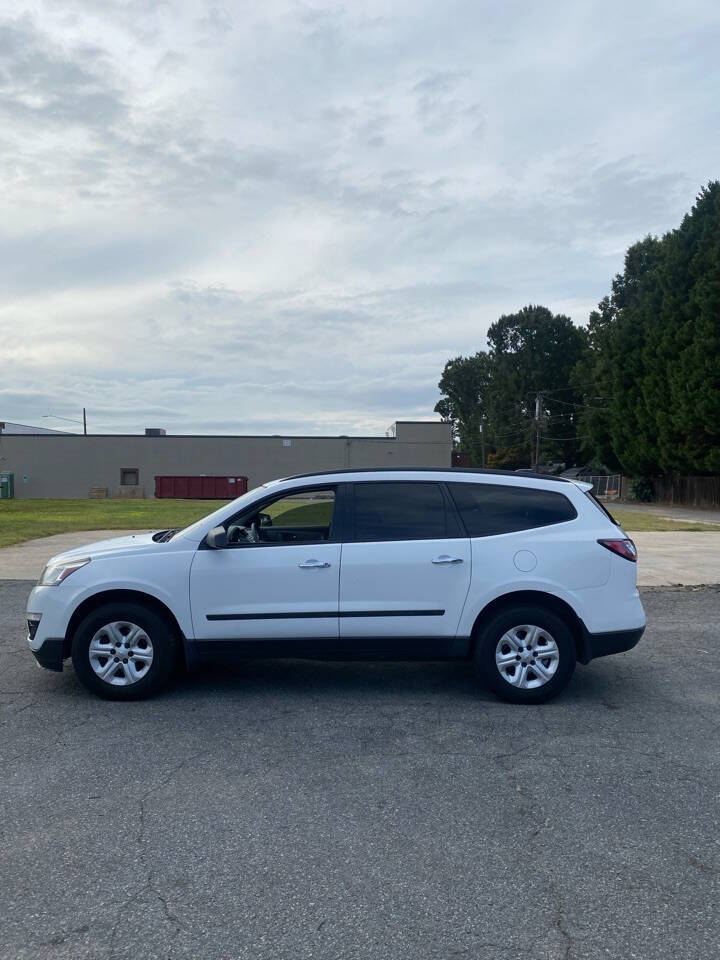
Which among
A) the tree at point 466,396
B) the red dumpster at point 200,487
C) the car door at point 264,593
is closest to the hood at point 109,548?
the car door at point 264,593

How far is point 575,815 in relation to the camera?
4340 mm

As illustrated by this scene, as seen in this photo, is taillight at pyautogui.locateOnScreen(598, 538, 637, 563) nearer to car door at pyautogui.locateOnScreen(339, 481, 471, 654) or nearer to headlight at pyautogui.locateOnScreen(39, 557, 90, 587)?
car door at pyautogui.locateOnScreen(339, 481, 471, 654)

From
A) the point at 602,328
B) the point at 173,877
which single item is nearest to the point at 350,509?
the point at 173,877

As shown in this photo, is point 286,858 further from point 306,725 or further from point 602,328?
point 602,328

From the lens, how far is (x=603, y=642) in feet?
21.0

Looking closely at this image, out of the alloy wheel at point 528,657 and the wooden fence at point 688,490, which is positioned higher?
A: the wooden fence at point 688,490

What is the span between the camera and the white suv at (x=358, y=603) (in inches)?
A: 251

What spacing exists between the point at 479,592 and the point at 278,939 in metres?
3.50

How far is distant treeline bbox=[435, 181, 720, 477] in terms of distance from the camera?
4291 cm

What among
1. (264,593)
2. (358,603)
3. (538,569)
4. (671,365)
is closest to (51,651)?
(264,593)

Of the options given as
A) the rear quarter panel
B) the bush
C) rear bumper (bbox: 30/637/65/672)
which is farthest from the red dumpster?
the rear quarter panel

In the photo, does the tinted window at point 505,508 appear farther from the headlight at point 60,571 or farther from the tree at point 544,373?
the tree at point 544,373

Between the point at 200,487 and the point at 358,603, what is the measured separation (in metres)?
55.1

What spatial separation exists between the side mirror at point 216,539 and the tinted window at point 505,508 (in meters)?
1.78
